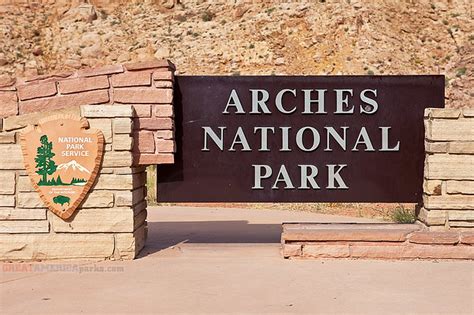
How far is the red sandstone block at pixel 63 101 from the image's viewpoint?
28.8 ft

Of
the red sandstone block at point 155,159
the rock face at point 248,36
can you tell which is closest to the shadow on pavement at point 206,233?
the red sandstone block at point 155,159

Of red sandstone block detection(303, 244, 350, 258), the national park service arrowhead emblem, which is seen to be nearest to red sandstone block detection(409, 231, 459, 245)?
red sandstone block detection(303, 244, 350, 258)

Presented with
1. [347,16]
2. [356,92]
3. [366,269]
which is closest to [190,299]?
[366,269]

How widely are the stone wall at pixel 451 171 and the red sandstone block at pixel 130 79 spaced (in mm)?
3794

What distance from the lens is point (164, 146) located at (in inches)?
350

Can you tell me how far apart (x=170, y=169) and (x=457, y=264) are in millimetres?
3916

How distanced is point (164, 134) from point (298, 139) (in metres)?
1.83

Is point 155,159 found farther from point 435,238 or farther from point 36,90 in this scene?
point 435,238

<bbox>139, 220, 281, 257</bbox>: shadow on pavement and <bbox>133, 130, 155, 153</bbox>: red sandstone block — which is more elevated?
<bbox>133, 130, 155, 153</bbox>: red sandstone block

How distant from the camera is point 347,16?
38.2 m

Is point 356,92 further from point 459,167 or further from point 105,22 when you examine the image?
point 105,22

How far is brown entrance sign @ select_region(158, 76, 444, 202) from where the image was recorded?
921cm

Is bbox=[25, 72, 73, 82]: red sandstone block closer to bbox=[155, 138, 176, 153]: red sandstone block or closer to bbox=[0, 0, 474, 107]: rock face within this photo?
bbox=[155, 138, 176, 153]: red sandstone block

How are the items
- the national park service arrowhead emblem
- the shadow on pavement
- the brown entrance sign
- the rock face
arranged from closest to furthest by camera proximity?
the national park service arrowhead emblem < the brown entrance sign < the shadow on pavement < the rock face
